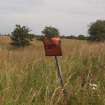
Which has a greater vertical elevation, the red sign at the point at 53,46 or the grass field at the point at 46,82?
the red sign at the point at 53,46

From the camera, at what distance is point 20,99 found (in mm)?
3885

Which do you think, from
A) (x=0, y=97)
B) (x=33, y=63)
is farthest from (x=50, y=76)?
(x=0, y=97)

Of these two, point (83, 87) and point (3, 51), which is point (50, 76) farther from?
point (3, 51)

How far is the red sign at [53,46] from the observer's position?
158 inches

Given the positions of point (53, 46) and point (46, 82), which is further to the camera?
point (46, 82)

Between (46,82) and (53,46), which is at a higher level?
(53,46)

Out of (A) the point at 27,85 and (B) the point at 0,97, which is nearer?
(B) the point at 0,97

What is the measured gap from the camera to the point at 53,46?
4.05 meters

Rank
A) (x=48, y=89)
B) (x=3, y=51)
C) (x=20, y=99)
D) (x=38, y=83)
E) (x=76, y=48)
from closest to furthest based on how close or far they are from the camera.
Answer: (x=20, y=99) < (x=48, y=89) < (x=38, y=83) < (x=3, y=51) < (x=76, y=48)

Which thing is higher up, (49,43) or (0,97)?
(49,43)

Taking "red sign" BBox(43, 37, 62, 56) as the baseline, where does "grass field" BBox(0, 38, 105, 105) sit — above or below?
below

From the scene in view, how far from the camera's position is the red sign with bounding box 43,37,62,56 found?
13.2 feet

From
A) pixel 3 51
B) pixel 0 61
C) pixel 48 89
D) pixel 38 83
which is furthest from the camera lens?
pixel 3 51

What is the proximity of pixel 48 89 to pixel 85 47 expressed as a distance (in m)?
4.19
